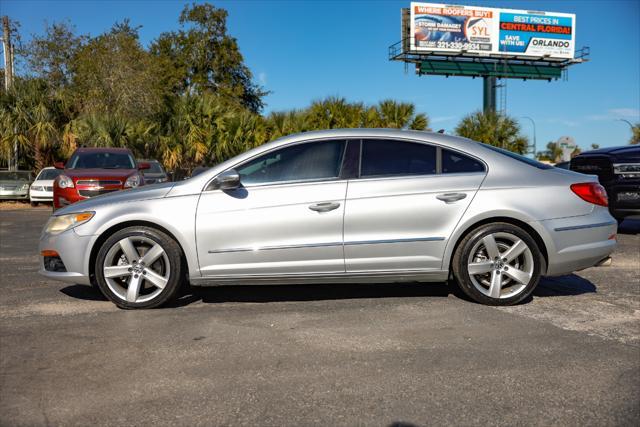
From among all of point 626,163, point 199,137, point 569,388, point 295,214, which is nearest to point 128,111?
point 199,137

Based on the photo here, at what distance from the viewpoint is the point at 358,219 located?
4.97 metres

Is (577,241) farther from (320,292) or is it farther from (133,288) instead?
(133,288)

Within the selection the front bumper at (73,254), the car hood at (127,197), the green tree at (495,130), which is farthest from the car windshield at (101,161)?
the green tree at (495,130)

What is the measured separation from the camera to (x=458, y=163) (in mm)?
5258

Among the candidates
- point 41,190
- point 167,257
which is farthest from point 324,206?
point 41,190

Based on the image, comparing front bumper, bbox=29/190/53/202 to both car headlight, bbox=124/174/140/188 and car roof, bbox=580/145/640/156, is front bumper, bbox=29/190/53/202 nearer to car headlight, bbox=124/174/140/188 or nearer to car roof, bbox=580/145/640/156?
car headlight, bbox=124/174/140/188

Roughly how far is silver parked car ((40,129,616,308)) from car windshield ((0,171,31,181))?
18338 mm

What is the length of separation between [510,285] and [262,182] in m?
2.33

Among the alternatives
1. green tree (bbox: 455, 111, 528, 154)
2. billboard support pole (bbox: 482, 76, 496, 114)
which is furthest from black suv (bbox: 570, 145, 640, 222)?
billboard support pole (bbox: 482, 76, 496, 114)

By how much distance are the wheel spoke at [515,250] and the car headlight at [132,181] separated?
8074mm

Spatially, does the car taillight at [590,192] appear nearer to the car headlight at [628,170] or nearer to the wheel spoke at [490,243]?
the wheel spoke at [490,243]

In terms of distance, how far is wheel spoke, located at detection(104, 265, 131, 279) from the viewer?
16.4ft

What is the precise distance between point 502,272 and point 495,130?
2321 cm

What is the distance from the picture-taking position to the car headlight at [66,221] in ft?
16.7
